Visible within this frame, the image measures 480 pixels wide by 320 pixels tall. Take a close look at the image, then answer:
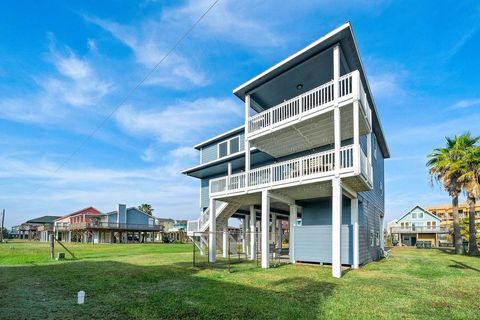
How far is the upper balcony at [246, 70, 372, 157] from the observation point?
42.8 feet

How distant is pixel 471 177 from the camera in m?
25.2

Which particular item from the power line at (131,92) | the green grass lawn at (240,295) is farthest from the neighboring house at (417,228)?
the power line at (131,92)

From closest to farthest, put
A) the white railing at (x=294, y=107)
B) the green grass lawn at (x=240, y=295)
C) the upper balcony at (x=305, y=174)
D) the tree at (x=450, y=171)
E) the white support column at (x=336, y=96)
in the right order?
the green grass lawn at (x=240, y=295) → the upper balcony at (x=305, y=174) → the white support column at (x=336, y=96) → the white railing at (x=294, y=107) → the tree at (x=450, y=171)

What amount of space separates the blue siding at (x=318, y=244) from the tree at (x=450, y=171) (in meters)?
17.4

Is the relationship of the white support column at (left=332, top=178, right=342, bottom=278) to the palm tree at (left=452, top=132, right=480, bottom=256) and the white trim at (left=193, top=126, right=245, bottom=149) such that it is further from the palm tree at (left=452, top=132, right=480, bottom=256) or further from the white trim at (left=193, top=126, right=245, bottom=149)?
the palm tree at (left=452, top=132, right=480, bottom=256)

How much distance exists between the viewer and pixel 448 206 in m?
74.3

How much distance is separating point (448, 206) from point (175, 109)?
254 feet

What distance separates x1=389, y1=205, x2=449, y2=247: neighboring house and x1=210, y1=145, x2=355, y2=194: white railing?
4905cm

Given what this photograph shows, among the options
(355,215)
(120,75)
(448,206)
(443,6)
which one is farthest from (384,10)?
(448,206)

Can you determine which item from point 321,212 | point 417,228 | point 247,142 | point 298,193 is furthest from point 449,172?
point 417,228

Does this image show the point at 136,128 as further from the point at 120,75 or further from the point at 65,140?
the point at 120,75

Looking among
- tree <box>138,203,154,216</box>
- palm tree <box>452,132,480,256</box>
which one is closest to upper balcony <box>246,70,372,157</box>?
palm tree <box>452,132,480,256</box>

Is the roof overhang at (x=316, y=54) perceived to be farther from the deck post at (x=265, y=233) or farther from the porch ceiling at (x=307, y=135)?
the deck post at (x=265, y=233)

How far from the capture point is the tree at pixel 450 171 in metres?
27.0
